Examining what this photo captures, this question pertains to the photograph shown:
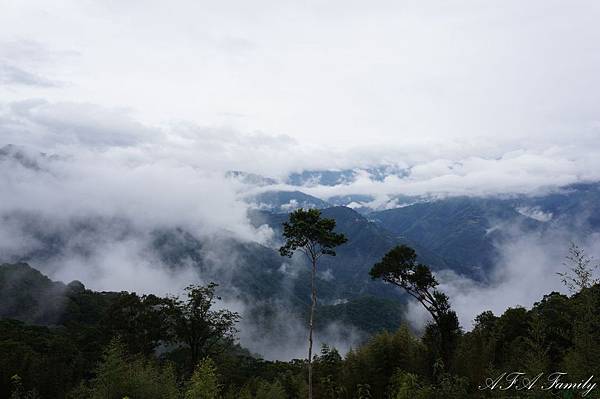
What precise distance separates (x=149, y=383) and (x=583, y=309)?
20993 mm

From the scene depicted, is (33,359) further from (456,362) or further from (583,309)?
(583,309)

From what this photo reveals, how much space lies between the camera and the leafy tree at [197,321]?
145 ft

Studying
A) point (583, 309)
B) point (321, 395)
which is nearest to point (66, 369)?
point (321, 395)

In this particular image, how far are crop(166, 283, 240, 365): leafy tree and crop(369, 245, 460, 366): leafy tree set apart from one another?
686 inches

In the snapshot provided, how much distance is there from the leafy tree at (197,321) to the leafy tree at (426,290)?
1743 cm

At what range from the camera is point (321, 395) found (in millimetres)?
41125

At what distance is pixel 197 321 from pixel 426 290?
23.2 meters

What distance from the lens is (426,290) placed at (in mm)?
39000

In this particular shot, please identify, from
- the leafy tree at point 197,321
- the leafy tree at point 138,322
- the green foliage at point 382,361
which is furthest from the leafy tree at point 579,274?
the leafy tree at point 138,322

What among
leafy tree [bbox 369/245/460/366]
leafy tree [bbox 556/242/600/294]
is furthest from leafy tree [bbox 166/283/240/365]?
leafy tree [bbox 556/242/600/294]

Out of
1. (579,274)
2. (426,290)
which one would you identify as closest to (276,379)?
(426,290)

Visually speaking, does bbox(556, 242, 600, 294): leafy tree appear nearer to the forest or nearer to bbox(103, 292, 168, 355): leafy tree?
the forest

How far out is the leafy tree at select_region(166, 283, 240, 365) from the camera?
44188mm

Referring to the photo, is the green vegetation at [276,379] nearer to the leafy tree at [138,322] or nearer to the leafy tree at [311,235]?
the leafy tree at [138,322]
